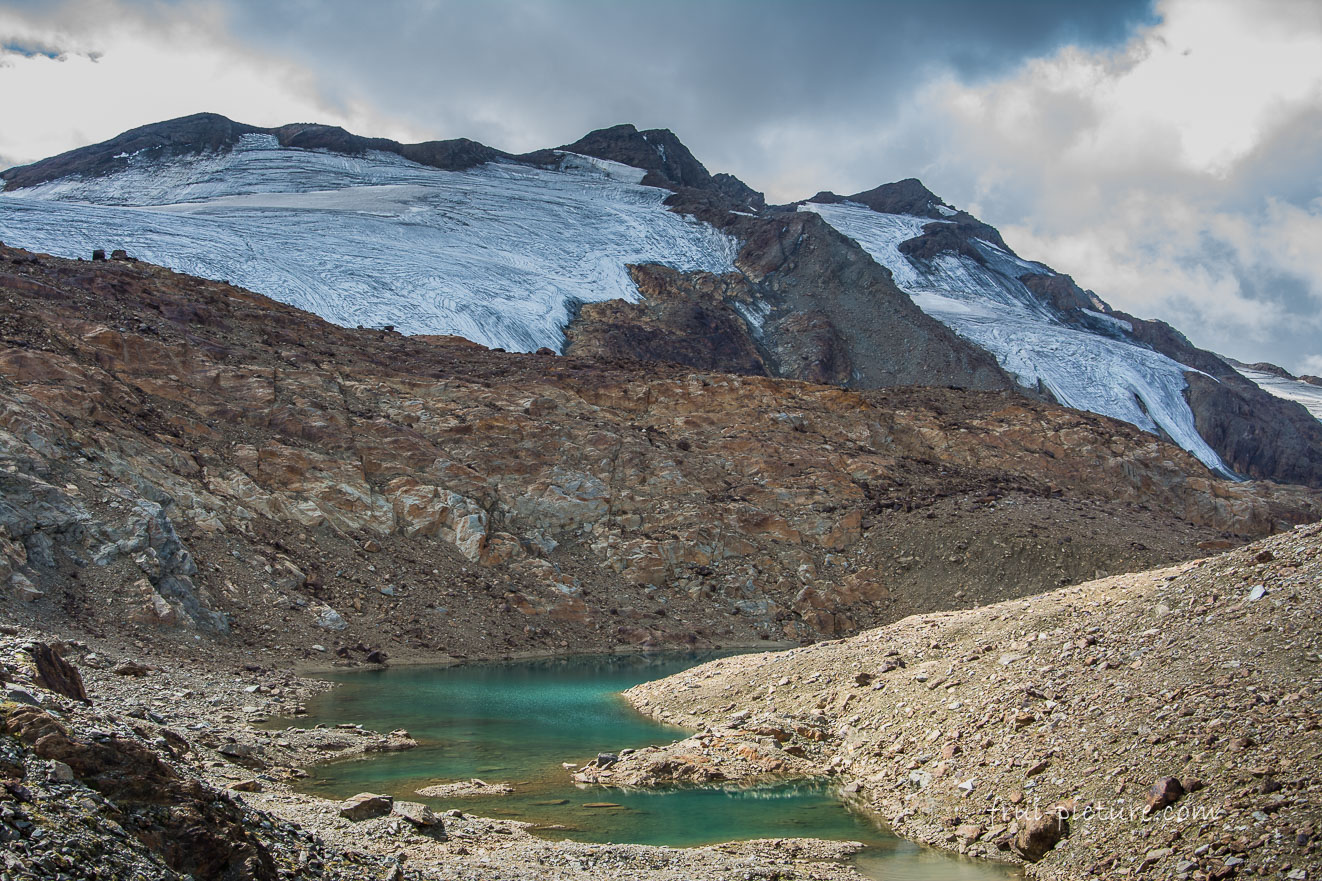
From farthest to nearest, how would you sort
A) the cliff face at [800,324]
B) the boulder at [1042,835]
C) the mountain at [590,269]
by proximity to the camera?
the cliff face at [800,324]
the mountain at [590,269]
the boulder at [1042,835]

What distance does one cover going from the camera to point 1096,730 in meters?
10.2

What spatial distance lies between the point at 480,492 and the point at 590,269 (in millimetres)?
41924

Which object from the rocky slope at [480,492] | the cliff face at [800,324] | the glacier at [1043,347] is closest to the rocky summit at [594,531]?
the rocky slope at [480,492]

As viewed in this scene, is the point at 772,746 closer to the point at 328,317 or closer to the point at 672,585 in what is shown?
the point at 672,585

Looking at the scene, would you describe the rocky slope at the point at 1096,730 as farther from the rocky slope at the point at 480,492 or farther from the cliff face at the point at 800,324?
the cliff face at the point at 800,324

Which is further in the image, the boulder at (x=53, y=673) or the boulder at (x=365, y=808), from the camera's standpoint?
the boulder at (x=365, y=808)

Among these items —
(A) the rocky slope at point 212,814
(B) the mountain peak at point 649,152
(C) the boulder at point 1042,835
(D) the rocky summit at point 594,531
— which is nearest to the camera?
(A) the rocky slope at point 212,814

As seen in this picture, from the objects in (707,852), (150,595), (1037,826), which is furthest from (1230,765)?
(150,595)

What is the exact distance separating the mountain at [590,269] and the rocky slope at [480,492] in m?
13.9

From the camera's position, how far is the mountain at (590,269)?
58.5 m

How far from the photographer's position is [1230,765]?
834cm

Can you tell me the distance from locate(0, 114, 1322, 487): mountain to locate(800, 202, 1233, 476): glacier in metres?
0.29

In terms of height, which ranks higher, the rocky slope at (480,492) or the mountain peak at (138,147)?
the mountain peak at (138,147)

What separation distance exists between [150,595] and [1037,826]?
2138cm
